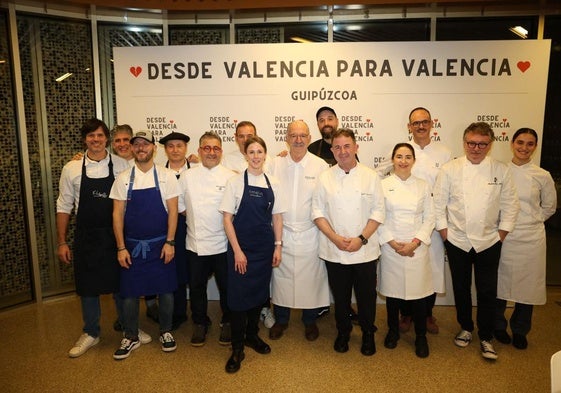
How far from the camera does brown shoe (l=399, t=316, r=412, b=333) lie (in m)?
3.40

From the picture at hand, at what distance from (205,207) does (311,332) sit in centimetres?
138

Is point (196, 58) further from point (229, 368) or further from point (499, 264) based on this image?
point (499, 264)

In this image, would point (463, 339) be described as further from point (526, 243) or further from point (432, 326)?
point (526, 243)

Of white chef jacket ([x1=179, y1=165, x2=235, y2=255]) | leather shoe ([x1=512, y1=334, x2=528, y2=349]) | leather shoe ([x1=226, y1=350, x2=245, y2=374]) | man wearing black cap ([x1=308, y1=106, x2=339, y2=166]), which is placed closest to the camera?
leather shoe ([x1=226, y1=350, x2=245, y2=374])

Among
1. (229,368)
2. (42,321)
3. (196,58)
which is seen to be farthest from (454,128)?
(42,321)

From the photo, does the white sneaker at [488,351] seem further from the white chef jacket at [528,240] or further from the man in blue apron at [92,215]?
the man in blue apron at [92,215]

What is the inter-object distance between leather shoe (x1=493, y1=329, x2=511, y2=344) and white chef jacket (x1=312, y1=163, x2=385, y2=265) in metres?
1.29

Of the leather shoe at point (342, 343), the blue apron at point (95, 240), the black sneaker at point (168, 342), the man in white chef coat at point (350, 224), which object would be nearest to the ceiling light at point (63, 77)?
the blue apron at point (95, 240)

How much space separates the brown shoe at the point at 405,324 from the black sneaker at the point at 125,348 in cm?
221

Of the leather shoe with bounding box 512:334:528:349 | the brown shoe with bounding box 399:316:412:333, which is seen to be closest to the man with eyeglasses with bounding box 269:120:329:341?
the brown shoe with bounding box 399:316:412:333

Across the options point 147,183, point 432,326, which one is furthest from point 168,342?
point 432,326

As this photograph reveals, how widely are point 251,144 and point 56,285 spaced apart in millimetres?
3057

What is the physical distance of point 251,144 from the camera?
282 centimetres

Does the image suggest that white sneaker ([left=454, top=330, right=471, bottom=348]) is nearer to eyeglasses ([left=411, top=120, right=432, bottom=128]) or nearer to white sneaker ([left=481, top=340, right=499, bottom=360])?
white sneaker ([left=481, top=340, right=499, bottom=360])
